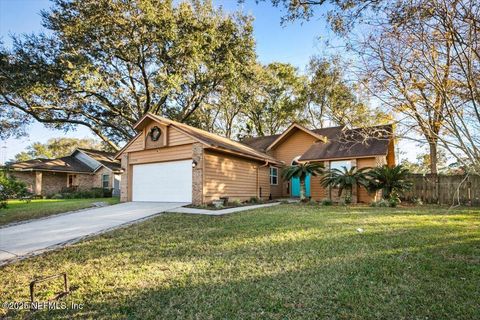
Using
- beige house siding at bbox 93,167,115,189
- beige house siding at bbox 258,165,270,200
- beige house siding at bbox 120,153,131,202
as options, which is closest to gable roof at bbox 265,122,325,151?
beige house siding at bbox 258,165,270,200

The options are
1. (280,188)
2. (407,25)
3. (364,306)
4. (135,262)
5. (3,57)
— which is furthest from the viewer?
(280,188)

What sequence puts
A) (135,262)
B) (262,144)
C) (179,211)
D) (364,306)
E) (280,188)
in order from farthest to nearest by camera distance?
(262,144) < (280,188) < (179,211) < (135,262) < (364,306)

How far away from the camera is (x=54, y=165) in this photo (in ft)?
74.4

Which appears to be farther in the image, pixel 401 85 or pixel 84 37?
pixel 84 37

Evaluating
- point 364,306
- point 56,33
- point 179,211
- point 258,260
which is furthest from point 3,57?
point 364,306

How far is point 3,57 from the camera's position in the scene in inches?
624

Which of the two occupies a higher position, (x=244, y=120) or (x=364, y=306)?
(x=244, y=120)

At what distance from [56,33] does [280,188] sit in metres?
16.8

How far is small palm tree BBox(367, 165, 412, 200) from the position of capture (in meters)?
12.0

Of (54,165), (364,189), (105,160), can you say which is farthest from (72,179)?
(364,189)

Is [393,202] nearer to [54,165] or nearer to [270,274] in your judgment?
[270,274]

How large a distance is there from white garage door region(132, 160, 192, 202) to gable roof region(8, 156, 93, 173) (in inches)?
482

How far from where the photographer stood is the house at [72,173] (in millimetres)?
21500

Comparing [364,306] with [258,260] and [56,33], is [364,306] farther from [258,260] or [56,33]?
[56,33]
